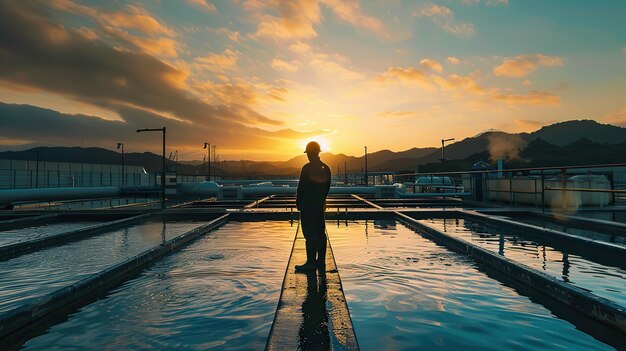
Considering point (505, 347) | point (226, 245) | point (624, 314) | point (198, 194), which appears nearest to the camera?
point (505, 347)

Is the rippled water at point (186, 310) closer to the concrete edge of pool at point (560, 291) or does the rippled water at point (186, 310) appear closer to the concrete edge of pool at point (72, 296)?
the concrete edge of pool at point (72, 296)

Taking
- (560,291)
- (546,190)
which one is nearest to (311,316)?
(560,291)

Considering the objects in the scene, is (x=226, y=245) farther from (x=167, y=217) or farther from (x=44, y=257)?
(x=167, y=217)

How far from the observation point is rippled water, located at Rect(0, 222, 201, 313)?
16.2 feet

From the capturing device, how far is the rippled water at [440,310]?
3.22 meters

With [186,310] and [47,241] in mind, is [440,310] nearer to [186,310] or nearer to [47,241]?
[186,310]

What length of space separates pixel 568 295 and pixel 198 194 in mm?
27456

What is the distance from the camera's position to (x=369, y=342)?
10.5 ft

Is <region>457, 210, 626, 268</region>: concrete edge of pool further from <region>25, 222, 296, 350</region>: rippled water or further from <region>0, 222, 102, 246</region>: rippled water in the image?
<region>0, 222, 102, 246</region>: rippled water

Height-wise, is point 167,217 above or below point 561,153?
below

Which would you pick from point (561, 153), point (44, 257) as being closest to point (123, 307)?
point (44, 257)

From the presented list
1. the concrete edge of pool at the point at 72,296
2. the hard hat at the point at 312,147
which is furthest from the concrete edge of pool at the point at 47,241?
the hard hat at the point at 312,147

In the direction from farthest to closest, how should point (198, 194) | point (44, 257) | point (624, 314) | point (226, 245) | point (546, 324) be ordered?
point (198, 194)
point (226, 245)
point (44, 257)
point (546, 324)
point (624, 314)

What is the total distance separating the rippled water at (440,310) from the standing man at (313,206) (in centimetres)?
55
